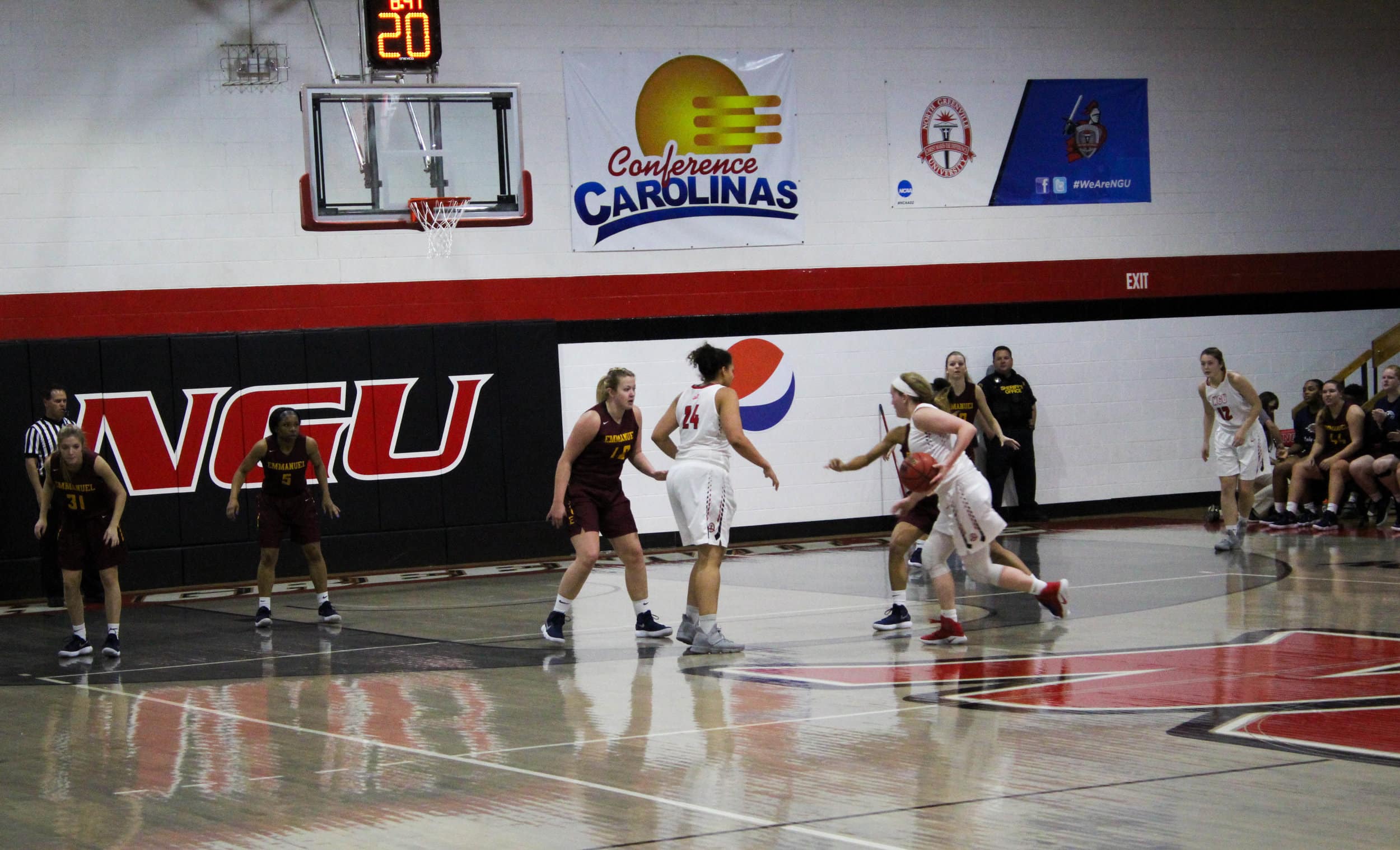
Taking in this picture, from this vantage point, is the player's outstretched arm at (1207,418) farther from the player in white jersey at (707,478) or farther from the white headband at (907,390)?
the player in white jersey at (707,478)

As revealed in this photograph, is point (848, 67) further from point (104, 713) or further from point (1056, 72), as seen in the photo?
point (104, 713)

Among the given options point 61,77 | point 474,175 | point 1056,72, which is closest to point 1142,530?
point 1056,72

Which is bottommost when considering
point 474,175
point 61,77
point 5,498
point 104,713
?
point 104,713

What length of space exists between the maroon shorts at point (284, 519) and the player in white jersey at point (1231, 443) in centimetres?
782

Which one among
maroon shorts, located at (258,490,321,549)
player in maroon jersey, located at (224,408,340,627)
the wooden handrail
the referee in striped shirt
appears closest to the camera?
player in maroon jersey, located at (224,408,340,627)

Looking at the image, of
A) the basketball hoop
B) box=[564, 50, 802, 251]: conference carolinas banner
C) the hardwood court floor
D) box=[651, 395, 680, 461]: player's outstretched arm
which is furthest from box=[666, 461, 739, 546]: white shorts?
box=[564, 50, 802, 251]: conference carolinas banner

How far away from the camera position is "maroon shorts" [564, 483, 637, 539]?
33.3ft

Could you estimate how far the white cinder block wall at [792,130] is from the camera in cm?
1529

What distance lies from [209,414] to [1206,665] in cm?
1078

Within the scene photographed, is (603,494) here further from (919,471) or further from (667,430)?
(919,471)

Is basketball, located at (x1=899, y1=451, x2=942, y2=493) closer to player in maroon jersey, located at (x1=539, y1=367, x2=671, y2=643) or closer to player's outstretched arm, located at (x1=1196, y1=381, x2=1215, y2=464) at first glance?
player in maroon jersey, located at (x1=539, y1=367, x2=671, y2=643)

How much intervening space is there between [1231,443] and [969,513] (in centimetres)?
524

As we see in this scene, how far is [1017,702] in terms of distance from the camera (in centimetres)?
741

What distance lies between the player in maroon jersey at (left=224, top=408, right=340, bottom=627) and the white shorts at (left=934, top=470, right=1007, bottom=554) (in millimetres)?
5050
